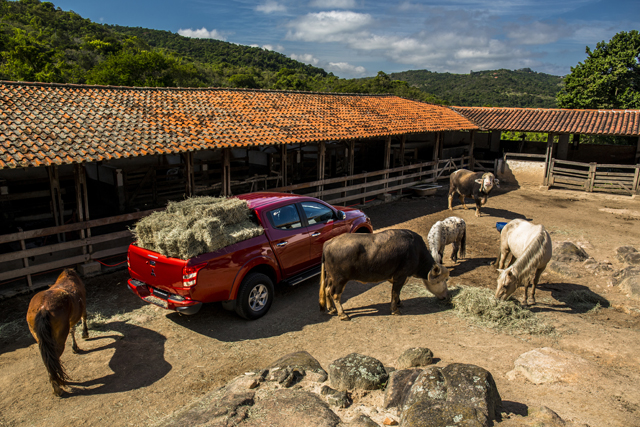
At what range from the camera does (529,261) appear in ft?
24.3

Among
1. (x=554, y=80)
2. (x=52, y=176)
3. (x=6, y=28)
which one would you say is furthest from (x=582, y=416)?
(x=554, y=80)

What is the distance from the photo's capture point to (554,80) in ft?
361

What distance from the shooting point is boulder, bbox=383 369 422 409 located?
455 cm

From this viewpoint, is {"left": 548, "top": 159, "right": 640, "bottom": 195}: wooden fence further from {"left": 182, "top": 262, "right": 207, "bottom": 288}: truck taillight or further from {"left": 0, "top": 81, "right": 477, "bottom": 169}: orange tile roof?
{"left": 182, "top": 262, "right": 207, "bottom": 288}: truck taillight

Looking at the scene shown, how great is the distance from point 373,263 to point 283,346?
2.00m

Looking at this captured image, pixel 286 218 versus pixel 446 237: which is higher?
pixel 286 218

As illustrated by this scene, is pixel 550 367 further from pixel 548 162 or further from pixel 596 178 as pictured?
pixel 548 162

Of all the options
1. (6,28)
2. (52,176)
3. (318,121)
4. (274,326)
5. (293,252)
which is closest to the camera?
(274,326)

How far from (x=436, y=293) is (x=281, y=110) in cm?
986

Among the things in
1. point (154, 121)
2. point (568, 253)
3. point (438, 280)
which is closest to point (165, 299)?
point (438, 280)

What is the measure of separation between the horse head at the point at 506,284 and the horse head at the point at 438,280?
37.0 inches

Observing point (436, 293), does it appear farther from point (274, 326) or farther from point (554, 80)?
point (554, 80)

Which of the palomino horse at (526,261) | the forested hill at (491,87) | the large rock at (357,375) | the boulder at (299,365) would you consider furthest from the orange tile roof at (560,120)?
the forested hill at (491,87)

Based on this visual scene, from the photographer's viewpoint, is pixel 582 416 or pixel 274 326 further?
pixel 274 326
